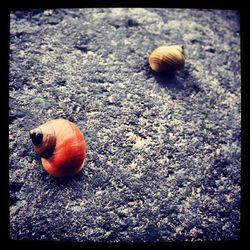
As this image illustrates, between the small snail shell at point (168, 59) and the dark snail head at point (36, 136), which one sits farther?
the small snail shell at point (168, 59)

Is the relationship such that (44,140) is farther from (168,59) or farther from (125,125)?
(168,59)

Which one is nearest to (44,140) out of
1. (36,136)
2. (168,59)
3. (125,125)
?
(36,136)

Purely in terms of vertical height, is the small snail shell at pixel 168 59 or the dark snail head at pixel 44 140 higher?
the small snail shell at pixel 168 59

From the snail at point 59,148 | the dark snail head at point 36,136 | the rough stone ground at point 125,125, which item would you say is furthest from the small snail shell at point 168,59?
the dark snail head at point 36,136

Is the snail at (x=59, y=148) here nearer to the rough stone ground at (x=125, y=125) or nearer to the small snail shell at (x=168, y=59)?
the rough stone ground at (x=125, y=125)

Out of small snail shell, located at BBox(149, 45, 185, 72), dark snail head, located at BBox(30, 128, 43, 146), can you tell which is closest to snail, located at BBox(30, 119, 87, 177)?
dark snail head, located at BBox(30, 128, 43, 146)

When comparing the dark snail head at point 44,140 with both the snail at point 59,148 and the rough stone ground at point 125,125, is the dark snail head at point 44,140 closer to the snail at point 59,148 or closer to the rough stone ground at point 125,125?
the snail at point 59,148
